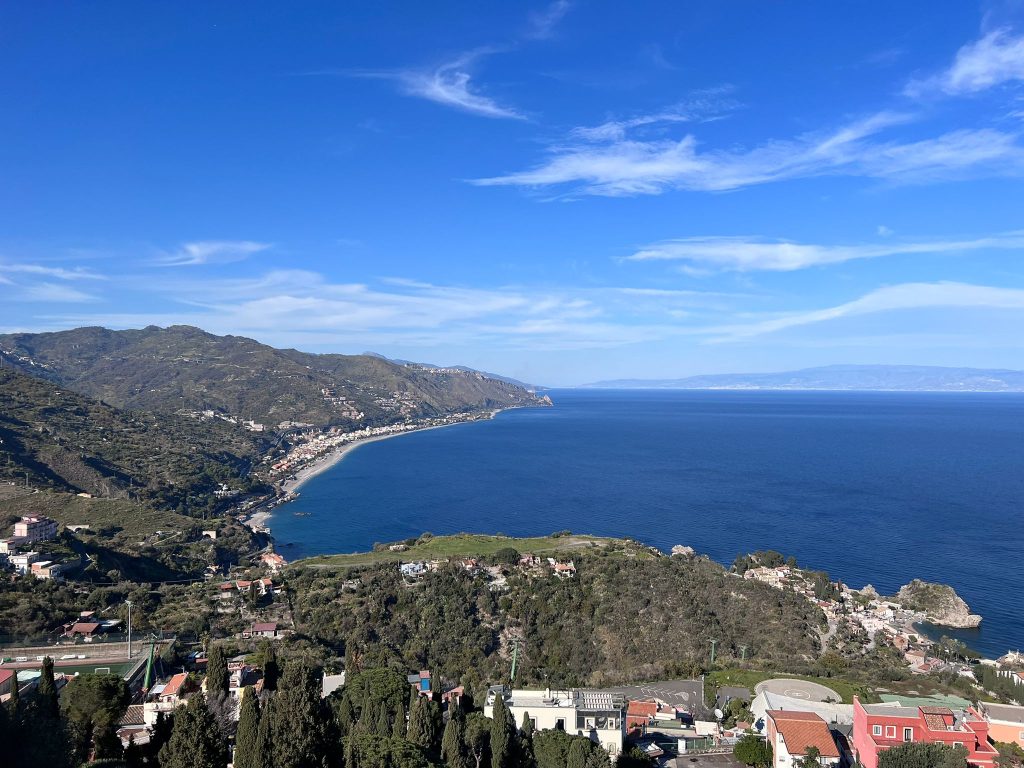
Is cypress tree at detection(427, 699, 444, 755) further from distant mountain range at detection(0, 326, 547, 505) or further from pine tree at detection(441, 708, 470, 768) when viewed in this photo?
distant mountain range at detection(0, 326, 547, 505)

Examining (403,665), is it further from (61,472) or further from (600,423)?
(600,423)

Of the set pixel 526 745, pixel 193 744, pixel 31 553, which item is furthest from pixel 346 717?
pixel 31 553

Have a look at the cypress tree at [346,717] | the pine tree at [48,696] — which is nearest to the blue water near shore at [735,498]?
the cypress tree at [346,717]

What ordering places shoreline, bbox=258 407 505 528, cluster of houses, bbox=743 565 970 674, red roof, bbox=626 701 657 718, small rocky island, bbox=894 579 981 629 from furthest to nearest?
shoreline, bbox=258 407 505 528, small rocky island, bbox=894 579 981 629, cluster of houses, bbox=743 565 970 674, red roof, bbox=626 701 657 718

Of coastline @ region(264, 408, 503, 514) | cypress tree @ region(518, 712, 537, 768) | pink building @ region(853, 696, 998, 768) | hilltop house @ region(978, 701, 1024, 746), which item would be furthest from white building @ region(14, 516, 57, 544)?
hilltop house @ region(978, 701, 1024, 746)

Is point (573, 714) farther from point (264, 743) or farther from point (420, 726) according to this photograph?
point (264, 743)

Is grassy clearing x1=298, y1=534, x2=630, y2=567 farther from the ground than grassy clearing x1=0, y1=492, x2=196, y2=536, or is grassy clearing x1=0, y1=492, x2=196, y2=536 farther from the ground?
grassy clearing x1=0, y1=492, x2=196, y2=536

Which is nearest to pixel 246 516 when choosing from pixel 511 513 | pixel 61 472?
pixel 61 472

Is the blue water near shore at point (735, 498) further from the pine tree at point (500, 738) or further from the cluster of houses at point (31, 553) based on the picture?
the pine tree at point (500, 738)

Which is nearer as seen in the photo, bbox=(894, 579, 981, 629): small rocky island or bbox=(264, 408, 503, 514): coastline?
bbox=(894, 579, 981, 629): small rocky island
